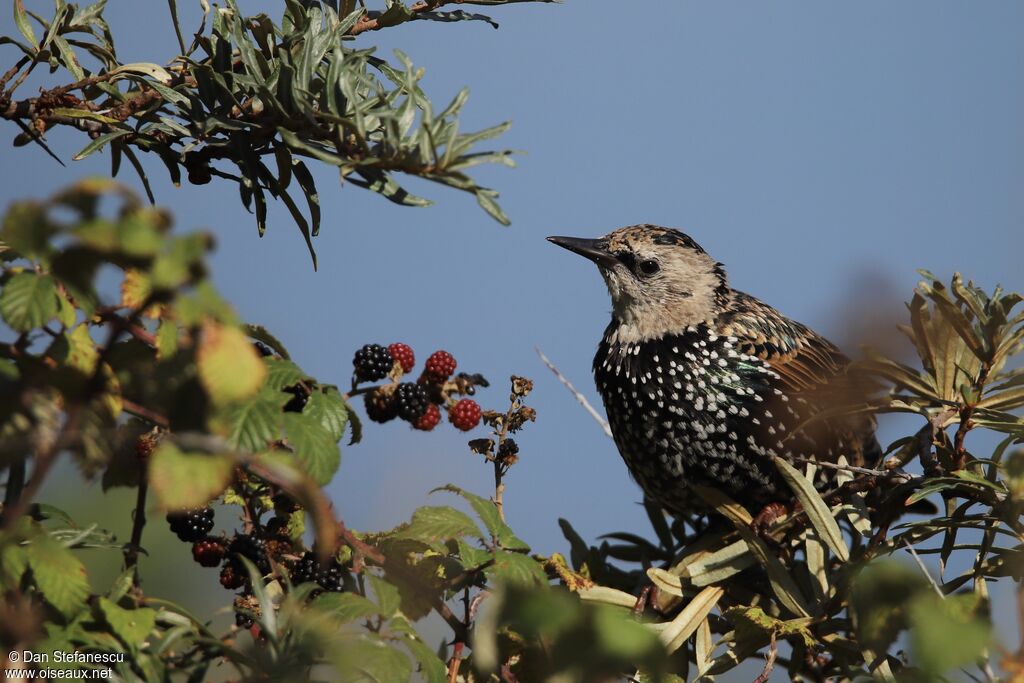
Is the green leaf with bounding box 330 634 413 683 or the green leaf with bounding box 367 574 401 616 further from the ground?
the green leaf with bounding box 367 574 401 616

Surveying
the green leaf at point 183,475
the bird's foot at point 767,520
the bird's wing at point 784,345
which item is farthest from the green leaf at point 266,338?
the bird's wing at point 784,345

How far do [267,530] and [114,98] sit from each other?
874mm

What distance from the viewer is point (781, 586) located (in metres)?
2.48

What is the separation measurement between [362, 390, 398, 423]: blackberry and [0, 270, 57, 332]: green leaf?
2.64ft

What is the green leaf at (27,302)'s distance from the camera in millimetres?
1270

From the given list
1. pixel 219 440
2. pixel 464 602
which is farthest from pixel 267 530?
pixel 219 440

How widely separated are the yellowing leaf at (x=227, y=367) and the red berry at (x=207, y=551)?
45.4 inches

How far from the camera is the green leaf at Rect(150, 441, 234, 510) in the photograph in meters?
0.99

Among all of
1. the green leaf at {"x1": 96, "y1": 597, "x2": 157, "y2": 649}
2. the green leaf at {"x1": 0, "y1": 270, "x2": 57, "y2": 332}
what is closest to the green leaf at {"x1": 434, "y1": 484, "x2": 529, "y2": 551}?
the green leaf at {"x1": 96, "y1": 597, "x2": 157, "y2": 649}

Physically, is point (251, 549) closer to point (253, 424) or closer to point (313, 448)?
point (313, 448)

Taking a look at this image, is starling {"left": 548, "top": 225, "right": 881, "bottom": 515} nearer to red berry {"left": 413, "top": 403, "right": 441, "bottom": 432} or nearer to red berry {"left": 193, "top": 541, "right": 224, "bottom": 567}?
red berry {"left": 413, "top": 403, "right": 441, "bottom": 432}

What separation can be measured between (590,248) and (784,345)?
865 mm

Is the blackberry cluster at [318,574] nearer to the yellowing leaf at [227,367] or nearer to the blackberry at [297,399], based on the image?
the blackberry at [297,399]

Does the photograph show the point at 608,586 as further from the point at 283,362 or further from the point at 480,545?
the point at 283,362
